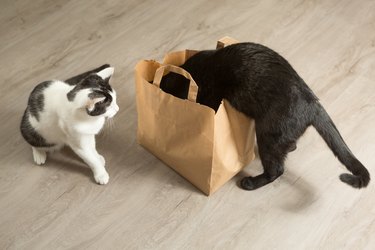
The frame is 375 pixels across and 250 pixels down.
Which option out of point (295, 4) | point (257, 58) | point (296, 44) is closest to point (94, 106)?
point (257, 58)

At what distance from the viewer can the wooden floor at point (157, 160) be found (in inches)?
54.0

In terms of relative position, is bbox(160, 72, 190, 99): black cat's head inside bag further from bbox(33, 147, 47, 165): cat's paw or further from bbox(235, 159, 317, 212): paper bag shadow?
bbox(33, 147, 47, 165): cat's paw

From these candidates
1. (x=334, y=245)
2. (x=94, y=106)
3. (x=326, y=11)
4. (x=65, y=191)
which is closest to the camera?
(x=94, y=106)

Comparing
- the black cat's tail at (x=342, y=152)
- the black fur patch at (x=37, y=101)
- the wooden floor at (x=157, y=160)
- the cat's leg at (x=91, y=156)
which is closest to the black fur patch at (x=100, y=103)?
the cat's leg at (x=91, y=156)

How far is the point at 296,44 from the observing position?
6.48 feet

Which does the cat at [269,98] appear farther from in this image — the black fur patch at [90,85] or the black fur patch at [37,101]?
the black fur patch at [37,101]

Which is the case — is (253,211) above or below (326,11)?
below

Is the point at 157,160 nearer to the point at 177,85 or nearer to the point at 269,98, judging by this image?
the point at 177,85

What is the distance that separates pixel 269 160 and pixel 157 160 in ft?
1.46

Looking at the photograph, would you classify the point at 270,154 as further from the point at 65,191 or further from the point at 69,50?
the point at 69,50

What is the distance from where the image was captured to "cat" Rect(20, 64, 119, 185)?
125cm

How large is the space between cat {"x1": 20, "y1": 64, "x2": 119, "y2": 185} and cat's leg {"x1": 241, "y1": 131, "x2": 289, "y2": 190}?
1.65 ft

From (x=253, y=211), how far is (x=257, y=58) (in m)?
0.54

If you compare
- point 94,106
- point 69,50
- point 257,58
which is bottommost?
point 69,50
